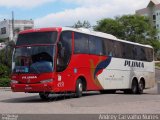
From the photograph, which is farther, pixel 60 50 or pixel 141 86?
pixel 141 86

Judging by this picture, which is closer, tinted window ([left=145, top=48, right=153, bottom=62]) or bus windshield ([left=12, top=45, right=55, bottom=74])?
bus windshield ([left=12, top=45, right=55, bottom=74])

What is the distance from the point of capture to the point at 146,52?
31.6m

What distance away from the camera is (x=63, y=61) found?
67.3ft

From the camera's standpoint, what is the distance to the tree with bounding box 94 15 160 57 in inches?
3553

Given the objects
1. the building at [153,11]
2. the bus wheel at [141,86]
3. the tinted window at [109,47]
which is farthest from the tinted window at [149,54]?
the building at [153,11]

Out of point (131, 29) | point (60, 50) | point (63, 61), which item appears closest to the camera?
point (60, 50)

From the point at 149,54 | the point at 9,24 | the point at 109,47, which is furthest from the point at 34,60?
the point at 9,24

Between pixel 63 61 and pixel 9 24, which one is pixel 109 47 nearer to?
pixel 63 61

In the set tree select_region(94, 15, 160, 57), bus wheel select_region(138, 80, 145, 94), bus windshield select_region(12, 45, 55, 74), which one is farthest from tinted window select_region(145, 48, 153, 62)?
tree select_region(94, 15, 160, 57)

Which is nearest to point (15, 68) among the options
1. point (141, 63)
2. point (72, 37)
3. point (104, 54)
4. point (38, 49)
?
point (38, 49)

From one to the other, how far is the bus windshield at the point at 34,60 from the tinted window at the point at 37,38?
272mm

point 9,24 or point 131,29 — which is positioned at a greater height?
point 9,24

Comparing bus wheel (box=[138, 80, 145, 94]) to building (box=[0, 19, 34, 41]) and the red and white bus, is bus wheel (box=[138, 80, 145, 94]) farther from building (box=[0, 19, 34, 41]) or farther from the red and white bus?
building (box=[0, 19, 34, 41])

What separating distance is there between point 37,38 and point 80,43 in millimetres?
2408
